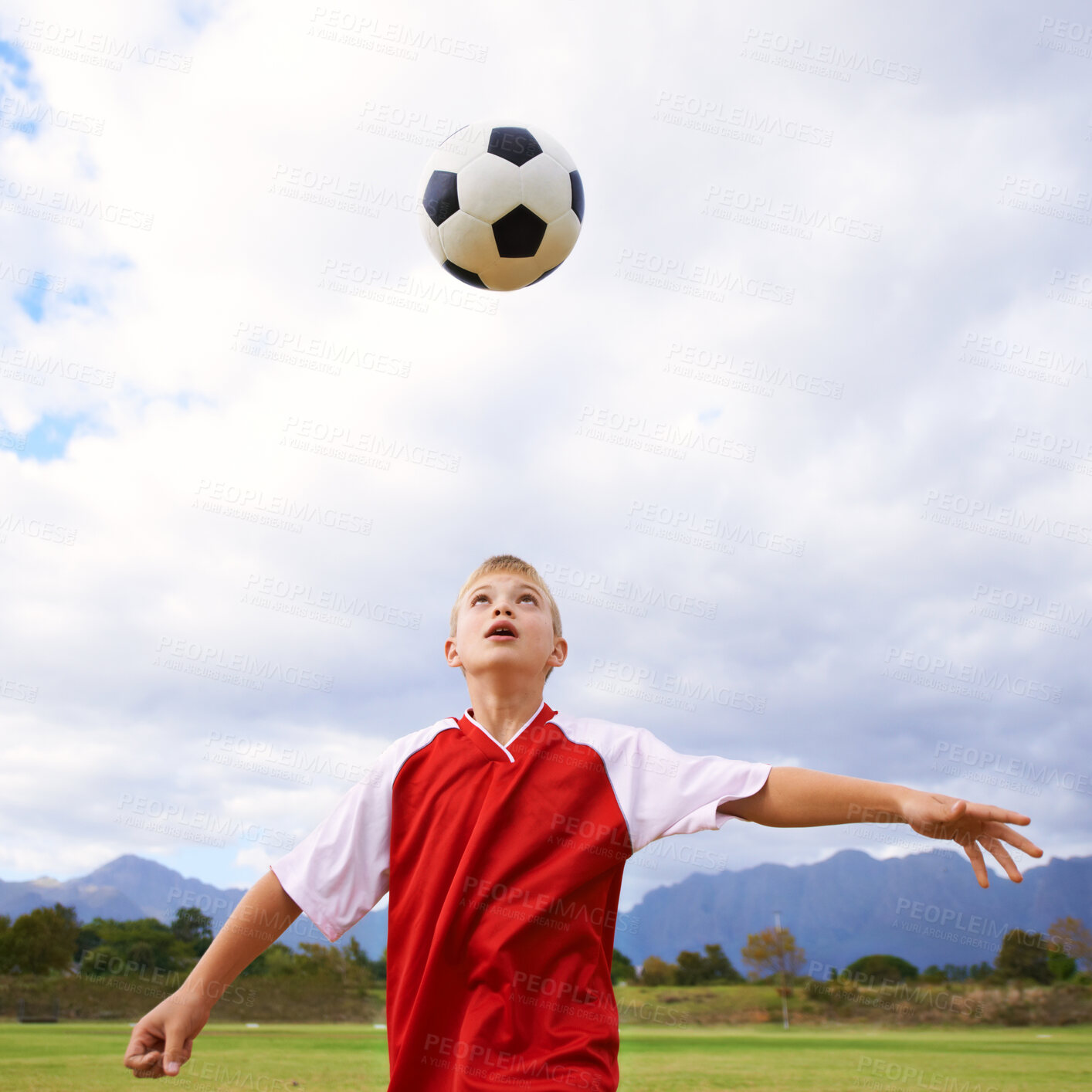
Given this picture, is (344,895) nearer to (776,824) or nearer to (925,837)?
(776,824)

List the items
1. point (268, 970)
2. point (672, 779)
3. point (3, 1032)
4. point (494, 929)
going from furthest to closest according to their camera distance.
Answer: point (268, 970), point (3, 1032), point (672, 779), point (494, 929)

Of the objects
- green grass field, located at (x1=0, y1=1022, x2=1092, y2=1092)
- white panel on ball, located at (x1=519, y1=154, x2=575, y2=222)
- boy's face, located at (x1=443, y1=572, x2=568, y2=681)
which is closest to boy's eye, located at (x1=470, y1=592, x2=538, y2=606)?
boy's face, located at (x1=443, y1=572, x2=568, y2=681)

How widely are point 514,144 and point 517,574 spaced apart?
3404mm

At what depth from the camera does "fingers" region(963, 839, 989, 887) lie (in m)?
2.57

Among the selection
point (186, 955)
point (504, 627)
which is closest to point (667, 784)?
point (504, 627)

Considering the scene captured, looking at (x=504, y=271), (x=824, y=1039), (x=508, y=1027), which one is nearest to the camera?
(x=508, y=1027)

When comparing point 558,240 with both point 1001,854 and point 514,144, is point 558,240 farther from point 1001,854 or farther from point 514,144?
point 1001,854

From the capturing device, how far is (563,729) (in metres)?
3.21

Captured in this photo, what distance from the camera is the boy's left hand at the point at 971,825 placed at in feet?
8.07

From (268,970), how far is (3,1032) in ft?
41.2

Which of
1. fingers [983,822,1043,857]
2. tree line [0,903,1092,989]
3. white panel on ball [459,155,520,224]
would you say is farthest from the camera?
tree line [0,903,1092,989]

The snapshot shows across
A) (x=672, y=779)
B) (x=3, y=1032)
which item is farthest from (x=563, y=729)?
(x=3, y=1032)

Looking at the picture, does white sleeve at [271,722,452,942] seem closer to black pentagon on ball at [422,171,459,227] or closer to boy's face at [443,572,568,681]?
boy's face at [443,572,568,681]

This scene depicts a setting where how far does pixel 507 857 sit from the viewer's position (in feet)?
9.41
